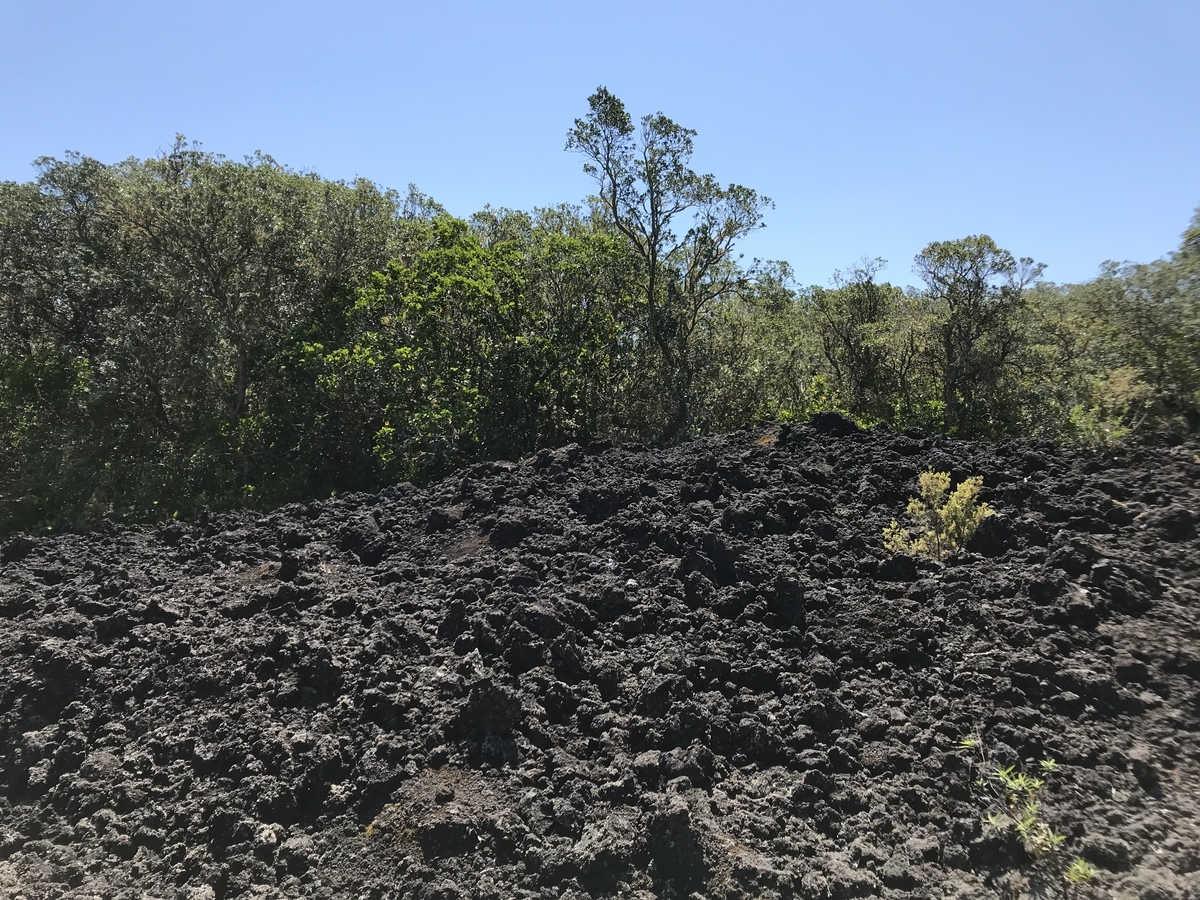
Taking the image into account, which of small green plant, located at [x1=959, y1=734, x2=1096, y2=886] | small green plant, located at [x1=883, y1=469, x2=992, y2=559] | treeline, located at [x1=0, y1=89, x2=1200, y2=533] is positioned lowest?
small green plant, located at [x1=959, y1=734, x2=1096, y2=886]

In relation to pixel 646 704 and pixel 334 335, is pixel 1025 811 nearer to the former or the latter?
pixel 646 704

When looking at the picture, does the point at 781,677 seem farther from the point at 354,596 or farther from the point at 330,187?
the point at 330,187

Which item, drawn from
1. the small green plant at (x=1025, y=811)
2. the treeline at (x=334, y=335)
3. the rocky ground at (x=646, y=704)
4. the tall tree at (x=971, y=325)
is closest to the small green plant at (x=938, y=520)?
the rocky ground at (x=646, y=704)

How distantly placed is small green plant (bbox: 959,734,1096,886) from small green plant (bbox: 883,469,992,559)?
6.09 ft

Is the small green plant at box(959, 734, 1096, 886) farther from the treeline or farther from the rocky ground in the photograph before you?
the treeline

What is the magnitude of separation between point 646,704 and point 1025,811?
1.83 metres

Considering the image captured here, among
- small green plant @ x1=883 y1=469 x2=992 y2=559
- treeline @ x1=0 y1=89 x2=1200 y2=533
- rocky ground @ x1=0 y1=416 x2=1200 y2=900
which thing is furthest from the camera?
treeline @ x1=0 y1=89 x2=1200 y2=533

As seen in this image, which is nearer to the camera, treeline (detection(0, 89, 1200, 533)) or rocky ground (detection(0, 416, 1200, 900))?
rocky ground (detection(0, 416, 1200, 900))

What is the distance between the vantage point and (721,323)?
13.7 metres

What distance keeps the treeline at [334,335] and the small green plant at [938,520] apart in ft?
21.8

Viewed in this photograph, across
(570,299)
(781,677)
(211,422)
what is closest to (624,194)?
(570,299)

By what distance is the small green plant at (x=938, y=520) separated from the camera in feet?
17.4

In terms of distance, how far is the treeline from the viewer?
39.1ft

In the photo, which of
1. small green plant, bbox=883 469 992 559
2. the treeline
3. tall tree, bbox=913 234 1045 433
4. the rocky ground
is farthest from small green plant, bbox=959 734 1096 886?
tall tree, bbox=913 234 1045 433
